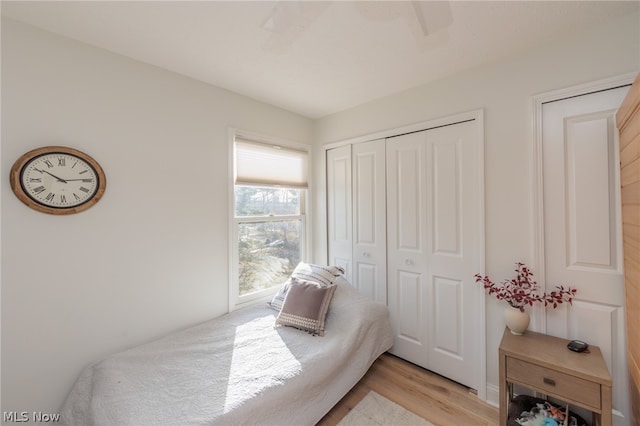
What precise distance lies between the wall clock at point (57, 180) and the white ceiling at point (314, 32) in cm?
77

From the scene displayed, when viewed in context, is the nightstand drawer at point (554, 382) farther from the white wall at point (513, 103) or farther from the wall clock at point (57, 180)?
the wall clock at point (57, 180)

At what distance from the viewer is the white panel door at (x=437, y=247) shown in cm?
202

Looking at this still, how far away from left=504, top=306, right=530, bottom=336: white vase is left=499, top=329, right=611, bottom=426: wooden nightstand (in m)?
0.04

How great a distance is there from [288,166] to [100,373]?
2226 millimetres

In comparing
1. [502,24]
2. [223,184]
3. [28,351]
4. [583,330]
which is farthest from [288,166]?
[583,330]

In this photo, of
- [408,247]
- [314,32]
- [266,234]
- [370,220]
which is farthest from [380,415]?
[314,32]

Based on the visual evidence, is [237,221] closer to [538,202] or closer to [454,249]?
[454,249]

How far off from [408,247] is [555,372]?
1220mm

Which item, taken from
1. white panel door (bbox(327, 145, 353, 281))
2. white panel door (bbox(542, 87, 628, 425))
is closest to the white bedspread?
white panel door (bbox(327, 145, 353, 281))

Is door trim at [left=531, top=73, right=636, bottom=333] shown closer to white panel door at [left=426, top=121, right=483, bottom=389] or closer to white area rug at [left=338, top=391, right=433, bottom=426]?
white panel door at [left=426, top=121, right=483, bottom=389]

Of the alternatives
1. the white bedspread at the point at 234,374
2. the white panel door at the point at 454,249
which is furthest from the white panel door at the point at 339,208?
the white panel door at the point at 454,249

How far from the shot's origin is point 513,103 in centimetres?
183

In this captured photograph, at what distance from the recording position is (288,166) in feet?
9.53

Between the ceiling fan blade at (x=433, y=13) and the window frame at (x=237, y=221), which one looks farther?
the window frame at (x=237, y=221)
